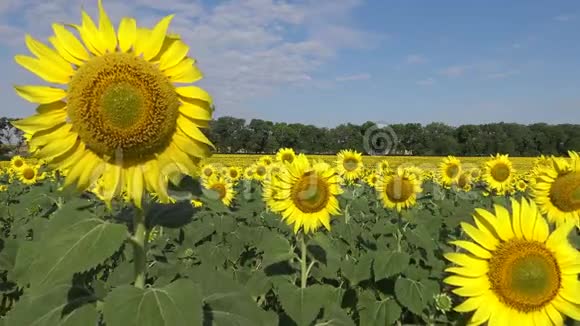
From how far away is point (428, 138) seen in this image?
175 feet

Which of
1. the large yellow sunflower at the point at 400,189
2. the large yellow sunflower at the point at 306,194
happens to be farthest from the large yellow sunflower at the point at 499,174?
the large yellow sunflower at the point at 306,194

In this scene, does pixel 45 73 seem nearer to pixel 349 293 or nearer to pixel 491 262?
pixel 491 262

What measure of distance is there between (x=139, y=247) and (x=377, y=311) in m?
3.52

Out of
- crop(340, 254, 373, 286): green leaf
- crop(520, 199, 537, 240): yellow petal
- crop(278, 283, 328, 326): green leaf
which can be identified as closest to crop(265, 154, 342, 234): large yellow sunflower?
crop(340, 254, 373, 286): green leaf

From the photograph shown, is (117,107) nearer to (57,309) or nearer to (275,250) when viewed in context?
(57,309)

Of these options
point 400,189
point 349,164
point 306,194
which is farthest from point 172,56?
point 349,164

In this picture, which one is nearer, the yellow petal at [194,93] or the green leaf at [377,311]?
the yellow petal at [194,93]

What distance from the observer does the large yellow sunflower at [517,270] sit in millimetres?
2477

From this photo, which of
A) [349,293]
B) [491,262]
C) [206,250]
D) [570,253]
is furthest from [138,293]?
[206,250]

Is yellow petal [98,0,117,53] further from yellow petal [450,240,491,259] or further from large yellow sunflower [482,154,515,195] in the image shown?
large yellow sunflower [482,154,515,195]

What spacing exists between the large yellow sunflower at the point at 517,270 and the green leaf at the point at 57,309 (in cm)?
155

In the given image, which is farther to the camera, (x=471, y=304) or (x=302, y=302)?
(x=302, y=302)

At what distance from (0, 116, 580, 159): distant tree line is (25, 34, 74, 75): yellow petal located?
150 ft

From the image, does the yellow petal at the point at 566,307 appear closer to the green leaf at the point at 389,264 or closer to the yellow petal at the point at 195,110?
the yellow petal at the point at 195,110
